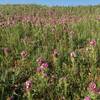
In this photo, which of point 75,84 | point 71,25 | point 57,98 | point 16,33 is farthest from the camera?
point 71,25

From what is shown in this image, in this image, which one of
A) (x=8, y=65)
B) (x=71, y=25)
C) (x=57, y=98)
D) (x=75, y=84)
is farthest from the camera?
(x=71, y=25)

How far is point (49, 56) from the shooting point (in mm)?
6684

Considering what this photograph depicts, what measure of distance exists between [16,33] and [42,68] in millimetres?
3348

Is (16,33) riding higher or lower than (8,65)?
higher

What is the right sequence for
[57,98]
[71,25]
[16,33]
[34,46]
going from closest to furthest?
[57,98]
[34,46]
[16,33]
[71,25]

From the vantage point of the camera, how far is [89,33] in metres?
8.50

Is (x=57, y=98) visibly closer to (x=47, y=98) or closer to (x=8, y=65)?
(x=47, y=98)

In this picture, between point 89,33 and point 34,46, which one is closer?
point 34,46

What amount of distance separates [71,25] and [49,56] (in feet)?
11.1

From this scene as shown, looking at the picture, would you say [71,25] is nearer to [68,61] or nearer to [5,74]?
[68,61]

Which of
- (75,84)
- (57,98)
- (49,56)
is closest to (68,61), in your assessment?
(49,56)

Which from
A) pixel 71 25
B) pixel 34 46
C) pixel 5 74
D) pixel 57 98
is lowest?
pixel 57 98

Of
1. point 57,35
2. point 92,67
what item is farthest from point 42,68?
point 57,35

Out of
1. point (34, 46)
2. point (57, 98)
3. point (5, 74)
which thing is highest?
point (34, 46)
